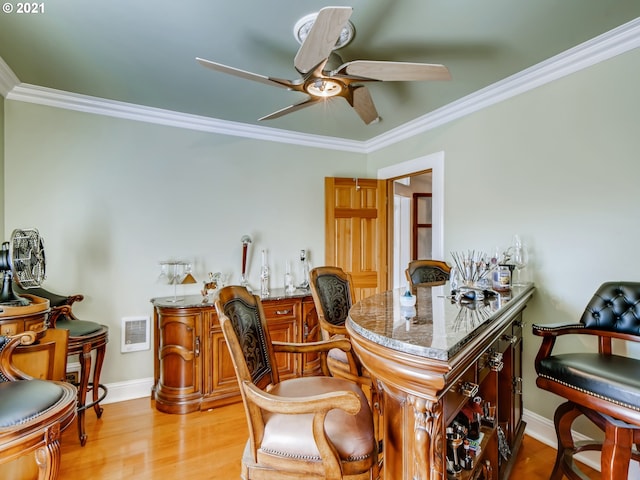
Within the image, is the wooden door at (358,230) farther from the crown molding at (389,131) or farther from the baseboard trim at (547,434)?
the baseboard trim at (547,434)

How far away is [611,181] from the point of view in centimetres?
205

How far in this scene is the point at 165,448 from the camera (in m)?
2.23

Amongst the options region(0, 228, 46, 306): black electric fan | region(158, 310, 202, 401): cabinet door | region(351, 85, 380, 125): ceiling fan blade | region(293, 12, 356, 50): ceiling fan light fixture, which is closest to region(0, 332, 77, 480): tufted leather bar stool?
region(0, 228, 46, 306): black electric fan

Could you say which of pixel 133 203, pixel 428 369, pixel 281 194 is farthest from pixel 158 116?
pixel 428 369

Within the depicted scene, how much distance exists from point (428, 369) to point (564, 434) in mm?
1544

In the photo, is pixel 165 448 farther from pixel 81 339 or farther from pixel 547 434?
pixel 547 434

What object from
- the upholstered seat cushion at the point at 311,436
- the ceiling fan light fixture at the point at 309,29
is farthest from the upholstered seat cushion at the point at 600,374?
the ceiling fan light fixture at the point at 309,29

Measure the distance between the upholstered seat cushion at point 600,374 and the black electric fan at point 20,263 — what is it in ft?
9.02

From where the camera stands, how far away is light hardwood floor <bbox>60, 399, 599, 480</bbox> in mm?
1992

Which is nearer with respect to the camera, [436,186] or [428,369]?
[428,369]

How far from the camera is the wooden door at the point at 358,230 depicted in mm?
3867

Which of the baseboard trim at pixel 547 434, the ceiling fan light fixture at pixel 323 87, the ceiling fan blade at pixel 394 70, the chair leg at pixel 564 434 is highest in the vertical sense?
the ceiling fan light fixture at pixel 323 87

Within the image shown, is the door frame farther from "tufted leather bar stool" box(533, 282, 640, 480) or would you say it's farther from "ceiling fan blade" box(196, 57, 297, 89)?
"ceiling fan blade" box(196, 57, 297, 89)

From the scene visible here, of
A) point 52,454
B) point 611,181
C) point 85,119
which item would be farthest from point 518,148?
point 85,119
